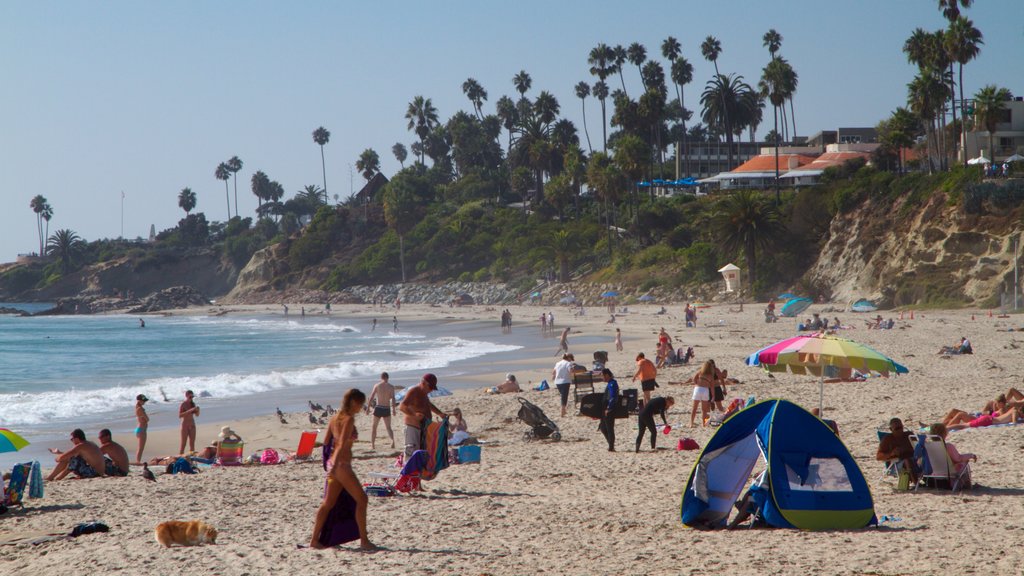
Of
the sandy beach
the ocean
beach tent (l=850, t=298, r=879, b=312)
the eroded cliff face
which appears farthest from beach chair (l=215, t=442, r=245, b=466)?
the eroded cliff face

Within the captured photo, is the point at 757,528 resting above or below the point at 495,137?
below

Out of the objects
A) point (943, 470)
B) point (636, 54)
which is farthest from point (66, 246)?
point (943, 470)

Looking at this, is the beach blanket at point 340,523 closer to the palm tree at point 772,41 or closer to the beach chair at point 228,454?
the beach chair at point 228,454

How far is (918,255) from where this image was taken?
139 feet

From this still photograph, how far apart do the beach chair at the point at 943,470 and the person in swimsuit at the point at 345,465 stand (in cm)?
527

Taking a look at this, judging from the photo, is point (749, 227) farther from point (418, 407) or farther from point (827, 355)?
point (418, 407)

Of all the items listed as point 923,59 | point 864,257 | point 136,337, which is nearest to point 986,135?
point 923,59

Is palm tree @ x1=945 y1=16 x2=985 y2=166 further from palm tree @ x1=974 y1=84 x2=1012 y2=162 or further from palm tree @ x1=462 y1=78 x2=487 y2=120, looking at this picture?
palm tree @ x1=462 y1=78 x2=487 y2=120

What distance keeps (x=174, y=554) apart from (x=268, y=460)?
5.47 metres

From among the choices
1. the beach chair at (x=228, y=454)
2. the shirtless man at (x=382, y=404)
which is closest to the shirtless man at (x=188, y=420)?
the beach chair at (x=228, y=454)

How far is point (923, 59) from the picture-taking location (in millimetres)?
47750

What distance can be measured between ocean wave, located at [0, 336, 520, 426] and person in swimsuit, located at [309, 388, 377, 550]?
15.5 m

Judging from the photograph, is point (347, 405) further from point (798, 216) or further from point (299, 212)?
point (299, 212)

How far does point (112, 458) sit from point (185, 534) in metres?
5.00
